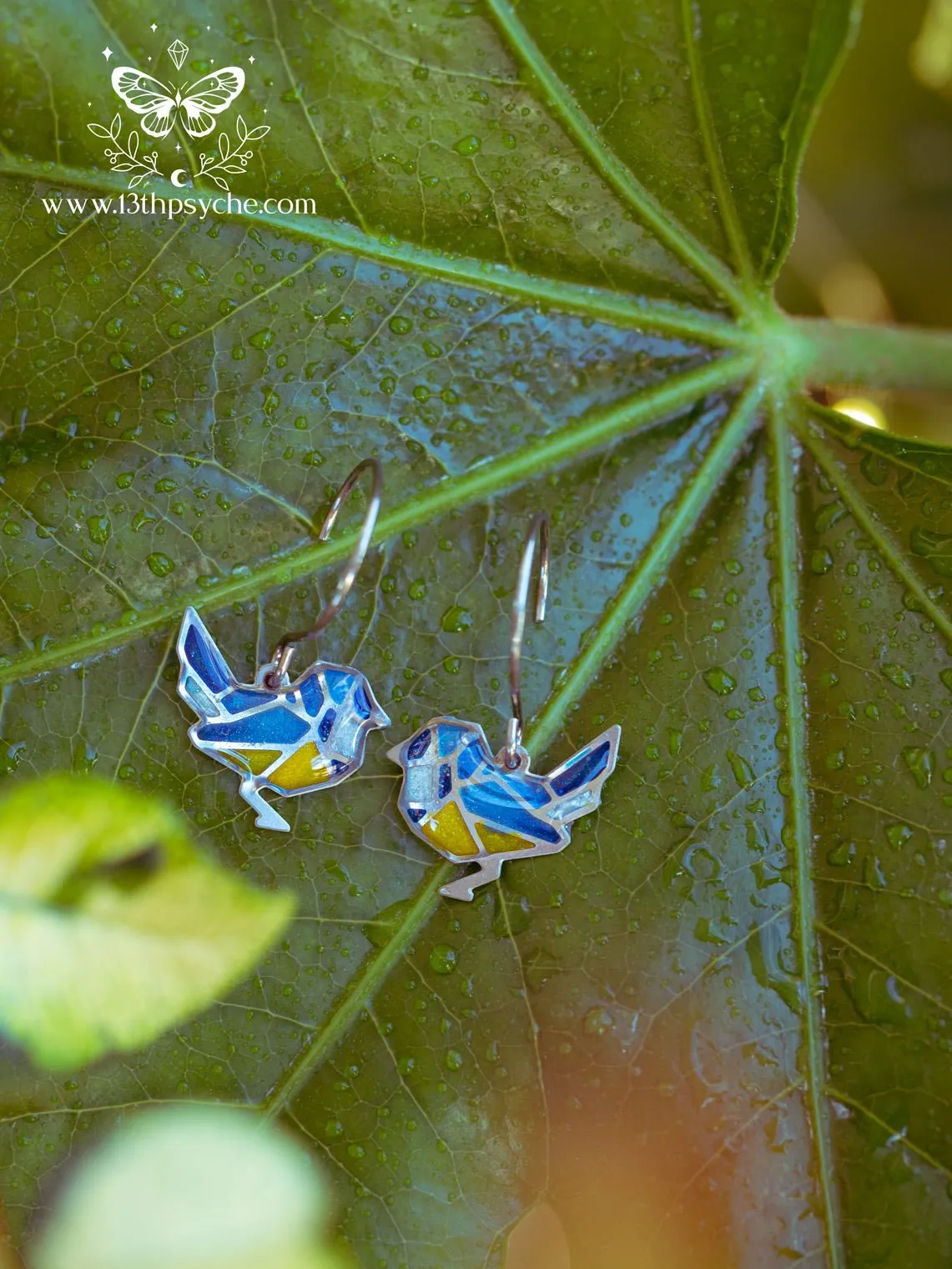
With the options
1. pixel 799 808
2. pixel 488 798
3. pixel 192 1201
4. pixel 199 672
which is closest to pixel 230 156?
pixel 199 672

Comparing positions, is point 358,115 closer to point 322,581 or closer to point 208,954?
point 322,581

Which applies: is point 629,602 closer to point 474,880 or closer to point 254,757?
point 474,880

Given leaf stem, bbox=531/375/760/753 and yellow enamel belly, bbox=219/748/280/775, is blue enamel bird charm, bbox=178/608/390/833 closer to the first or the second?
yellow enamel belly, bbox=219/748/280/775

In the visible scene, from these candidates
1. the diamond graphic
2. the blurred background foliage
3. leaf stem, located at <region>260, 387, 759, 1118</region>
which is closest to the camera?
the diamond graphic

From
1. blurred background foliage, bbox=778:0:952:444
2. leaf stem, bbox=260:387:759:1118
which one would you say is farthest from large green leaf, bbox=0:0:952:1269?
blurred background foliage, bbox=778:0:952:444

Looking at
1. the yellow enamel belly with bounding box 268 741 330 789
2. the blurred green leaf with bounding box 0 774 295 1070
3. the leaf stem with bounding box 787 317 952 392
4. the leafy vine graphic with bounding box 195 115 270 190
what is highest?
the leafy vine graphic with bounding box 195 115 270 190

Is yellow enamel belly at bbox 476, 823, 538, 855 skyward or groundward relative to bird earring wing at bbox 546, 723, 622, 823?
groundward

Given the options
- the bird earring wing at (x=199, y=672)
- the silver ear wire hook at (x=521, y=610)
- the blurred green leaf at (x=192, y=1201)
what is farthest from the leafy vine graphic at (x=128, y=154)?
the blurred green leaf at (x=192, y=1201)
